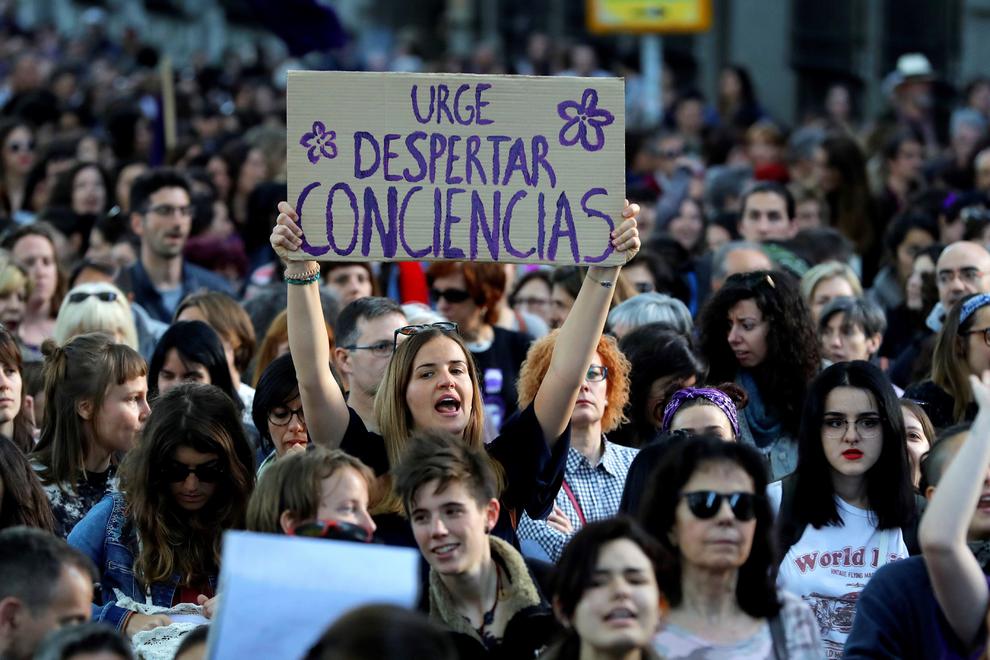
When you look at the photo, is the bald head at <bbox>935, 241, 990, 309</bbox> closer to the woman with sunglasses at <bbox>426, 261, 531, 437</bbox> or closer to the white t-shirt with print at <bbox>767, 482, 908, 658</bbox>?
the woman with sunglasses at <bbox>426, 261, 531, 437</bbox>

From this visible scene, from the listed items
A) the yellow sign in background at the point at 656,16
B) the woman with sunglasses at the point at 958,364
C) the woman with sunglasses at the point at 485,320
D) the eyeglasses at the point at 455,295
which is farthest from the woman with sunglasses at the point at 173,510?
the yellow sign in background at the point at 656,16

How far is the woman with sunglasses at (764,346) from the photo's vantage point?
23.0 feet

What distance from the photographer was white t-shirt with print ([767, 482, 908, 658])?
553 cm

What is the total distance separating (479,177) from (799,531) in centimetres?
141

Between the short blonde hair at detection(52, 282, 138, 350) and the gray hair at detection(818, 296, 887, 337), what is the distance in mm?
2774

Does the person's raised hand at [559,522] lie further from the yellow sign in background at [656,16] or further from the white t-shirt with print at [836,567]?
the yellow sign in background at [656,16]

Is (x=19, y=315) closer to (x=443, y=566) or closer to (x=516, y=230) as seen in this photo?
(x=516, y=230)

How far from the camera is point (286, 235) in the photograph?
5645 millimetres

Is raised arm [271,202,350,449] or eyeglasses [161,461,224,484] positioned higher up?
raised arm [271,202,350,449]

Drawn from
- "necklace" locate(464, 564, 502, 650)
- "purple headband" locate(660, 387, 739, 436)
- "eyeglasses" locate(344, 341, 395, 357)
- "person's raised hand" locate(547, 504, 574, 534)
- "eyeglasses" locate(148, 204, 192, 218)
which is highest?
"eyeglasses" locate(148, 204, 192, 218)

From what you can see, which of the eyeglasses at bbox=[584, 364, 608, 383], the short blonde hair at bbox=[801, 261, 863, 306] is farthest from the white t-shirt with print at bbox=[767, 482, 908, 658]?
the short blonde hair at bbox=[801, 261, 863, 306]

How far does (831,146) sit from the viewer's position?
1189 cm

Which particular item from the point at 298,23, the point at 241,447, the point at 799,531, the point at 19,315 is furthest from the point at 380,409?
the point at 298,23

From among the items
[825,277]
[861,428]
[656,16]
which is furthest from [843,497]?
[656,16]
